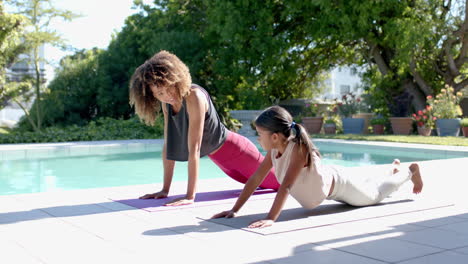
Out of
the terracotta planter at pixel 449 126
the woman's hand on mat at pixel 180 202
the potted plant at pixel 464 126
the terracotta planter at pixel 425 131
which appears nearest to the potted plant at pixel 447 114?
the terracotta planter at pixel 449 126

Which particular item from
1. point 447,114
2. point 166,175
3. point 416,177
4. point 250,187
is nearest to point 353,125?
point 447,114

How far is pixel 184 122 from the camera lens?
4070 millimetres

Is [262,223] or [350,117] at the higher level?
[350,117]

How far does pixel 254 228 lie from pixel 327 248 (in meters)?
0.60

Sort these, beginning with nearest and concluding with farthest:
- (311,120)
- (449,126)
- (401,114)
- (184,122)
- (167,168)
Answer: (184,122) < (167,168) < (449,126) < (401,114) < (311,120)

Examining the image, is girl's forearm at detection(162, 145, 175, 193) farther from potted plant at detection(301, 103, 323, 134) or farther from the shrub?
potted plant at detection(301, 103, 323, 134)

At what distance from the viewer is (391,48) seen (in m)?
15.2

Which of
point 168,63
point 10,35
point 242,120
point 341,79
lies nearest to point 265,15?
point 242,120

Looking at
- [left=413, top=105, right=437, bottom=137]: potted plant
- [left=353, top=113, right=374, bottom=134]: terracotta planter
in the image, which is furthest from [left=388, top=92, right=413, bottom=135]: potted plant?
[left=353, top=113, right=374, bottom=134]: terracotta planter

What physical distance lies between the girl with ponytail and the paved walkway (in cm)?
30

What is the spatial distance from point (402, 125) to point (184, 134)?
38.6 feet

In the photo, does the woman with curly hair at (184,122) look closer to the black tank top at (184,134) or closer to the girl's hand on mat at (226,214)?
the black tank top at (184,134)

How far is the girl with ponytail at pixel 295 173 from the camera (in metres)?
3.32

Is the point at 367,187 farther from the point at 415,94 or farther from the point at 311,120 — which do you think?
the point at 415,94
